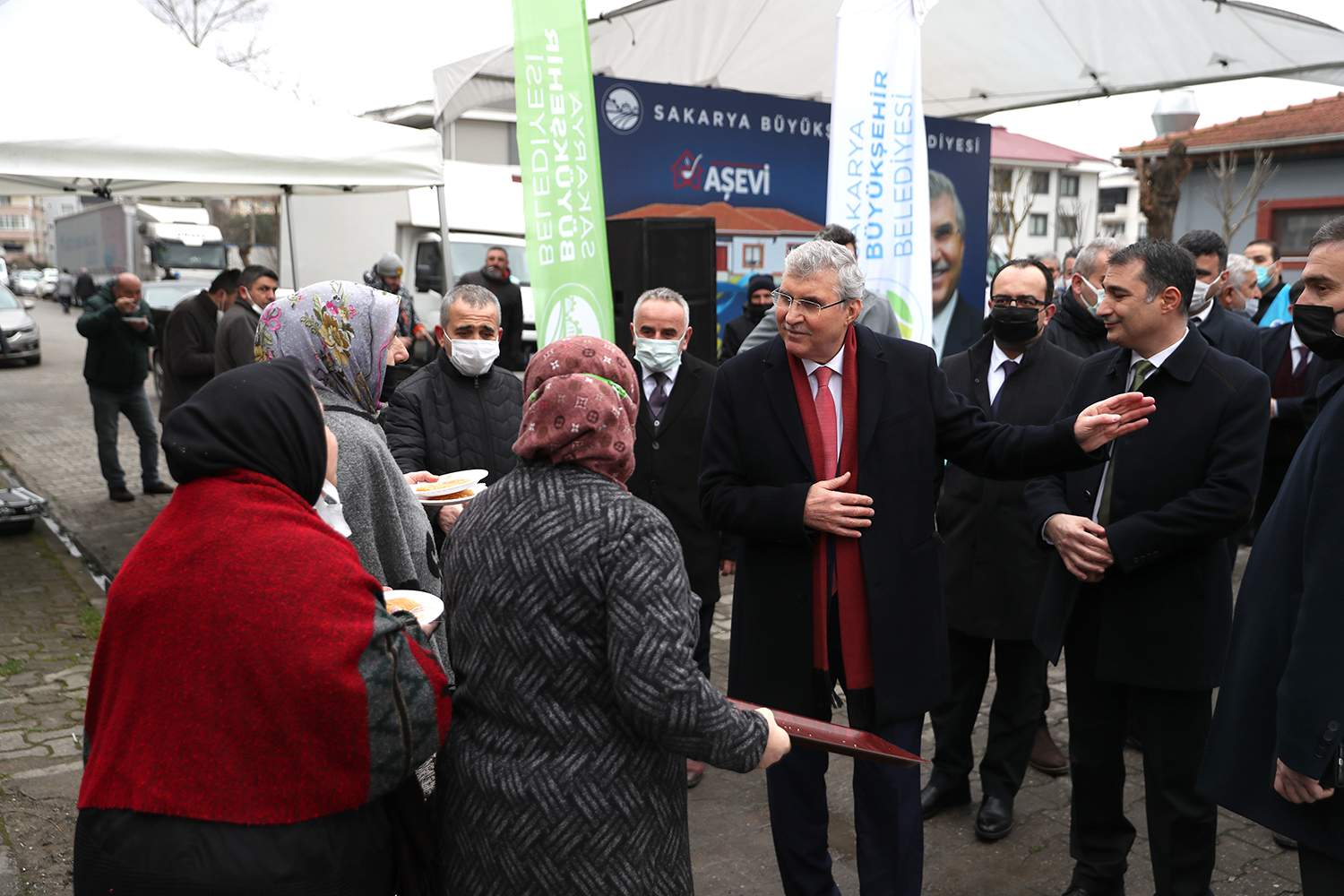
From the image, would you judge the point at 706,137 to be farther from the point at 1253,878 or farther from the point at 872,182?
the point at 1253,878

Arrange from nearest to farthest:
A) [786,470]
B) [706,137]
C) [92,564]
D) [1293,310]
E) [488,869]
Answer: [488,869] → [1293,310] → [786,470] → [92,564] → [706,137]

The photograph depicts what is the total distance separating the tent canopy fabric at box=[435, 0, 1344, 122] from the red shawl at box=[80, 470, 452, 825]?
7.41 m

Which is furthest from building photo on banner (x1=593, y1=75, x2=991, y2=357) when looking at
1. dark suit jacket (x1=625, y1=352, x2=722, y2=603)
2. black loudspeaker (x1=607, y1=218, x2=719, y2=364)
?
dark suit jacket (x1=625, y1=352, x2=722, y2=603)

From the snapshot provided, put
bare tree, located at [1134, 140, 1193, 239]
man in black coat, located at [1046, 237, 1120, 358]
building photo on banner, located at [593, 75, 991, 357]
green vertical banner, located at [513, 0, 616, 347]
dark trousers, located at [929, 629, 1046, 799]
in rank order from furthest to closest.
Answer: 1. bare tree, located at [1134, 140, 1193, 239]
2. building photo on banner, located at [593, 75, 991, 357]
3. green vertical banner, located at [513, 0, 616, 347]
4. man in black coat, located at [1046, 237, 1120, 358]
5. dark trousers, located at [929, 629, 1046, 799]

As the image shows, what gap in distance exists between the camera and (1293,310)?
239 cm

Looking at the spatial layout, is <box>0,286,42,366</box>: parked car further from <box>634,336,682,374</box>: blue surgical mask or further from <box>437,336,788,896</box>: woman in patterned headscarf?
<box>437,336,788,896</box>: woman in patterned headscarf

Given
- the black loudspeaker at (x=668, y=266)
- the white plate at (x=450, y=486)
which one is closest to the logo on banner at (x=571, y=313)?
the black loudspeaker at (x=668, y=266)

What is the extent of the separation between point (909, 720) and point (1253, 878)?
4.98 feet

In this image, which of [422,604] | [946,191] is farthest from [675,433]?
[946,191]

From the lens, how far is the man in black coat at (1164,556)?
294cm

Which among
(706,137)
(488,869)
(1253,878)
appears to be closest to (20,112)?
(706,137)

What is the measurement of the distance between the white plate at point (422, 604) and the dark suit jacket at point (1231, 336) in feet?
14.4

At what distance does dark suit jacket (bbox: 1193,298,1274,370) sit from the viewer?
5.10 metres

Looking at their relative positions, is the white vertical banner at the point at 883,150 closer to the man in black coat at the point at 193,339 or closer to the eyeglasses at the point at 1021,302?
the eyeglasses at the point at 1021,302
